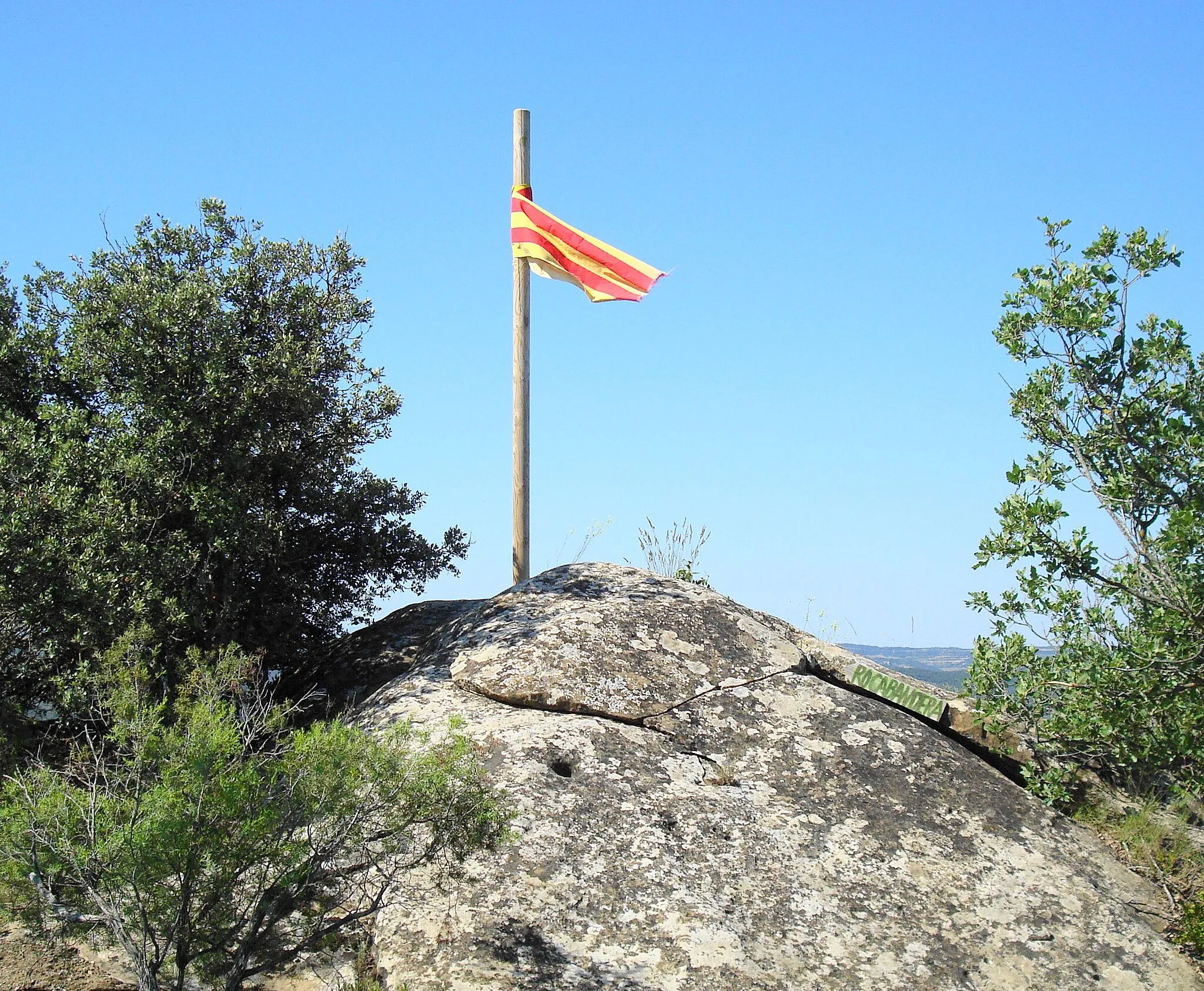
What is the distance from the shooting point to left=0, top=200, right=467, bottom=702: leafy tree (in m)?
8.88

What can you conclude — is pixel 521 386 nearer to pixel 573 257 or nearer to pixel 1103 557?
pixel 573 257

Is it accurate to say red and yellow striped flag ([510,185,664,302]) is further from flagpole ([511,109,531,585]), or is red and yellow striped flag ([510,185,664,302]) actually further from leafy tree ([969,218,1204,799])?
leafy tree ([969,218,1204,799])

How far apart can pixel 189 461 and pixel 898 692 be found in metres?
6.93

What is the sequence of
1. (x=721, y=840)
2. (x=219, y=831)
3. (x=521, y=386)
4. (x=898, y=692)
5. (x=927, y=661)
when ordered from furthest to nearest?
(x=927, y=661), (x=521, y=386), (x=898, y=692), (x=721, y=840), (x=219, y=831)

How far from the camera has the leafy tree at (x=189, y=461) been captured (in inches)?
349

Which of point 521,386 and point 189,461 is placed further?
point 521,386

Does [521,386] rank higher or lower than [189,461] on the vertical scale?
higher

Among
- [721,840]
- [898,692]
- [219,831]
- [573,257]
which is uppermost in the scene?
[573,257]

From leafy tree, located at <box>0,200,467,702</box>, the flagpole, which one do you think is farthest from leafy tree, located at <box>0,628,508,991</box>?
the flagpole

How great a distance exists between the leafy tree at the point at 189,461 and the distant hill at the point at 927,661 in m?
5.79

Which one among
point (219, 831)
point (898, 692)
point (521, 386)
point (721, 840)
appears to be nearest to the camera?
point (219, 831)

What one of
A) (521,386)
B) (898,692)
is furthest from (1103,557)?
(521,386)

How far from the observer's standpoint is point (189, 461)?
382 inches

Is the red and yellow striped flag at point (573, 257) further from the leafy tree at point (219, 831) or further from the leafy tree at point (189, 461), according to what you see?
the leafy tree at point (219, 831)
